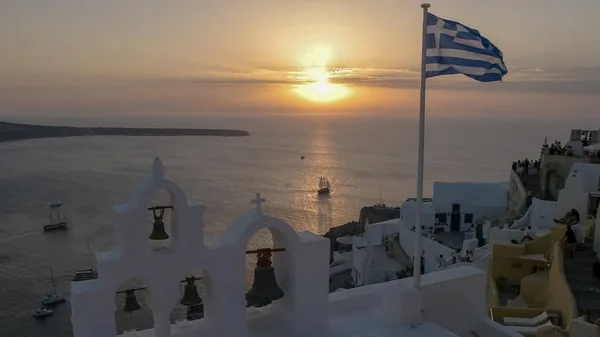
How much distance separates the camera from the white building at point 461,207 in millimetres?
24391

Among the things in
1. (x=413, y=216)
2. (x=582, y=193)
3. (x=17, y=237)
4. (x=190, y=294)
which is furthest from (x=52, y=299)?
(x=190, y=294)

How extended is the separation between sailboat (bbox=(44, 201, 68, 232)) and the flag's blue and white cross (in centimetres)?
4270

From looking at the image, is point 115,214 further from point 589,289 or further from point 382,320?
point 589,289

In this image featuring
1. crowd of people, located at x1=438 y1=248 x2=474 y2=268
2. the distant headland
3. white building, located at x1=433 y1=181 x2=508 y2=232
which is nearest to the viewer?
crowd of people, located at x1=438 y1=248 x2=474 y2=268

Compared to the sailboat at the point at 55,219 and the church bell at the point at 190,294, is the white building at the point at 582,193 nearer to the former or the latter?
the church bell at the point at 190,294

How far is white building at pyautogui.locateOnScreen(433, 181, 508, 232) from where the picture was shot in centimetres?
2439

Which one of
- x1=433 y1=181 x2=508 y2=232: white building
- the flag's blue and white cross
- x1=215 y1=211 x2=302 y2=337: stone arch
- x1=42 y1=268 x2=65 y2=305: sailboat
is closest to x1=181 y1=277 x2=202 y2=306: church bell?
x1=215 y1=211 x2=302 y2=337: stone arch

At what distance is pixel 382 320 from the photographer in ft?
17.6

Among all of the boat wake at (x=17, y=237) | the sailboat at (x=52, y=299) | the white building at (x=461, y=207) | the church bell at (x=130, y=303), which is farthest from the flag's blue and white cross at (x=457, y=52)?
the boat wake at (x=17, y=237)

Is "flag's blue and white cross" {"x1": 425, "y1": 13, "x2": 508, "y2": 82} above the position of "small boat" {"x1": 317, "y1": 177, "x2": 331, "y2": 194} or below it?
above

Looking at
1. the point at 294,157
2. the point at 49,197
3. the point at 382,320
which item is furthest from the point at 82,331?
the point at 294,157

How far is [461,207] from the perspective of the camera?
2439 cm

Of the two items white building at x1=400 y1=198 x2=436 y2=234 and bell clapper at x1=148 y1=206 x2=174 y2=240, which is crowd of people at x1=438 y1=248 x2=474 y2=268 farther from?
bell clapper at x1=148 y1=206 x2=174 y2=240

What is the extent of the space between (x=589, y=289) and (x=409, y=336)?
26.1 ft
